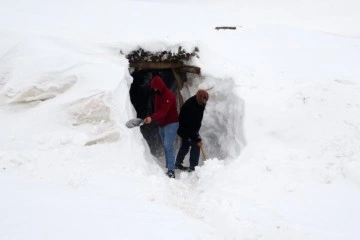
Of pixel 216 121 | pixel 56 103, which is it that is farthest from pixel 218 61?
pixel 56 103

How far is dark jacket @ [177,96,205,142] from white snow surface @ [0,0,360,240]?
625 mm

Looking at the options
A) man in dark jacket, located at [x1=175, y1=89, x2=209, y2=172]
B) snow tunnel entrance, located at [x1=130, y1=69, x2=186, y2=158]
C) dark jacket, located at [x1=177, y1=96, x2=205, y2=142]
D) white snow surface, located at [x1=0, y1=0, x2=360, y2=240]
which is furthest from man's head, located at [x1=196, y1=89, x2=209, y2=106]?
snow tunnel entrance, located at [x1=130, y1=69, x2=186, y2=158]

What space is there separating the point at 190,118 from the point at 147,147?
3.32 ft

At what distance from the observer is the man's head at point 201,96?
662 centimetres

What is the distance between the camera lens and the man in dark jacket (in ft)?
22.4

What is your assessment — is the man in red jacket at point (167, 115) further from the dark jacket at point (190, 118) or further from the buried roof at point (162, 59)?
the buried roof at point (162, 59)

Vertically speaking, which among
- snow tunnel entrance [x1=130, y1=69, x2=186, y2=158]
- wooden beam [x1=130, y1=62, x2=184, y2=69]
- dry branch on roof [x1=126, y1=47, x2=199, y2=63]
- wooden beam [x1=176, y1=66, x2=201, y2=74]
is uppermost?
dry branch on roof [x1=126, y1=47, x2=199, y2=63]

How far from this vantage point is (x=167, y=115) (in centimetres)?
681

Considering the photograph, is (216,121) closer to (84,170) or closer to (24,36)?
(84,170)

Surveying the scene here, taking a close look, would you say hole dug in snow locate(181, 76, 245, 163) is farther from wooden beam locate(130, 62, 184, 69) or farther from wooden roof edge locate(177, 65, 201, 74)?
wooden beam locate(130, 62, 184, 69)

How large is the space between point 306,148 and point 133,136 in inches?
111

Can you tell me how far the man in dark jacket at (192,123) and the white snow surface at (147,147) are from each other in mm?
444

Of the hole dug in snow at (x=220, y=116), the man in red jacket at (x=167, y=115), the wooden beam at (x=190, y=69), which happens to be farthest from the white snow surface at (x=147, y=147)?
the man in red jacket at (x=167, y=115)

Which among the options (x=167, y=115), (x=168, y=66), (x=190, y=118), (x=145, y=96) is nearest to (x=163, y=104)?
(x=167, y=115)
